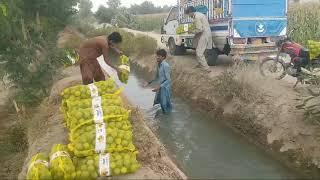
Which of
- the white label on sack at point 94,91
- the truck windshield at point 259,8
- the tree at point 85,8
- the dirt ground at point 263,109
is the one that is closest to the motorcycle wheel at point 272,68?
the dirt ground at point 263,109

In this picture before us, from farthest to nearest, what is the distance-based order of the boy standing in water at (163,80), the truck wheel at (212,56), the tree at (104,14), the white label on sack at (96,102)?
the tree at (104,14), the truck wheel at (212,56), the boy standing in water at (163,80), the white label on sack at (96,102)

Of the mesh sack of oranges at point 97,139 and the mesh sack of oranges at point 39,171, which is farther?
the mesh sack of oranges at point 97,139

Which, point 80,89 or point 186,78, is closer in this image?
point 80,89

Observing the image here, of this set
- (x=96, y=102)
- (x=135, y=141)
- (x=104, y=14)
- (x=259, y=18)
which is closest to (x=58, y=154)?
(x=96, y=102)

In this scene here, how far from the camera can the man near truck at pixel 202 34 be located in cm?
1201

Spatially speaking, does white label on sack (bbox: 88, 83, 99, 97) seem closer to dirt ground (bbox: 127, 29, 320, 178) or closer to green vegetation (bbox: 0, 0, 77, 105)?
green vegetation (bbox: 0, 0, 77, 105)

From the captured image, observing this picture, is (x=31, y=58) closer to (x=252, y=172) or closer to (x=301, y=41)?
(x=252, y=172)

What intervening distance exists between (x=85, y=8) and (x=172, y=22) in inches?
1794

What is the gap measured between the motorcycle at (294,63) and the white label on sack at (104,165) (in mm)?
4748

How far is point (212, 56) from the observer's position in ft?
43.3

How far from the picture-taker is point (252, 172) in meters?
7.04

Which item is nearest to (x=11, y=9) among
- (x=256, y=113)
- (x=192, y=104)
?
(x=192, y=104)

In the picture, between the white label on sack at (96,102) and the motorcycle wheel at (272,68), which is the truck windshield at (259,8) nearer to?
the motorcycle wheel at (272,68)

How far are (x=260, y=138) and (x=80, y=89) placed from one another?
3.77m
